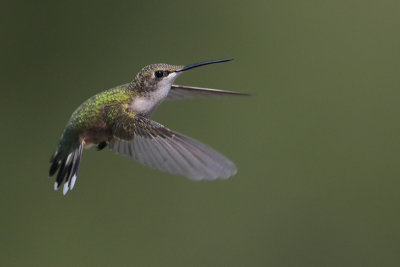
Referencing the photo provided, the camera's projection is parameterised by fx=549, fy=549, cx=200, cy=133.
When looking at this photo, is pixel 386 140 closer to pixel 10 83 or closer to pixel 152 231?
pixel 152 231

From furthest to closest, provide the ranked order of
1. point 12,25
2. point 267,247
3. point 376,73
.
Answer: point 376,73 → point 12,25 → point 267,247

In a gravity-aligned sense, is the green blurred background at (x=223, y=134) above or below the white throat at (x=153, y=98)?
above

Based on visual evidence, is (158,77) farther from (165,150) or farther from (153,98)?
(165,150)

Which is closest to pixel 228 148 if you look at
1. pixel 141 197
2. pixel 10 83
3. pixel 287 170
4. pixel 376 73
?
pixel 287 170

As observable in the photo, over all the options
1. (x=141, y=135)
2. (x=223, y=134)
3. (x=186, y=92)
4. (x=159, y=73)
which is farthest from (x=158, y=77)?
(x=223, y=134)

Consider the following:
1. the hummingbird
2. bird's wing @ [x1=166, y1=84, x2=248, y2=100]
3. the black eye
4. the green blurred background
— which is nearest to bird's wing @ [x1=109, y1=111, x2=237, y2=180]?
the hummingbird

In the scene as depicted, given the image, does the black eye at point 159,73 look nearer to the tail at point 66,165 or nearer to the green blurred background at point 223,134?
the tail at point 66,165

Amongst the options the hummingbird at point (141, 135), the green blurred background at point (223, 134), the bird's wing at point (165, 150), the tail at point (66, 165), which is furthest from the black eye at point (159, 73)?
the green blurred background at point (223, 134)
